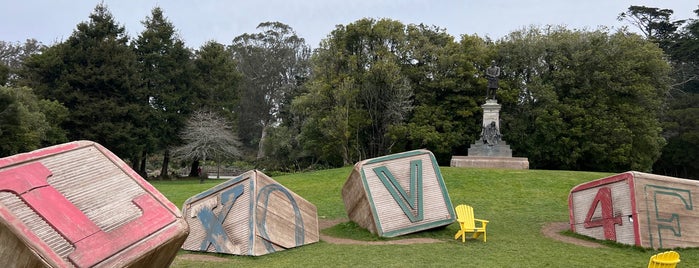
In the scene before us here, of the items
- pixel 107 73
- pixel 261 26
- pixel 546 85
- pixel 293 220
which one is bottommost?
pixel 293 220

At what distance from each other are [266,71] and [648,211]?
46.9 metres

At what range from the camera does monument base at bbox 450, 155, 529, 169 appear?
2234cm

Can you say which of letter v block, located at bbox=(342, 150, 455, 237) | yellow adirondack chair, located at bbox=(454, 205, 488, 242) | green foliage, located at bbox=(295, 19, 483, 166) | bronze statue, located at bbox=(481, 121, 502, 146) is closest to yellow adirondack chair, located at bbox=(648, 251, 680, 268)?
yellow adirondack chair, located at bbox=(454, 205, 488, 242)

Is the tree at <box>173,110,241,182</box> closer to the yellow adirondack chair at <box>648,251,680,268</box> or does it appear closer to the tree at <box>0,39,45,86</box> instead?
the tree at <box>0,39,45,86</box>

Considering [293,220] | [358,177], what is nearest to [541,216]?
[358,177]

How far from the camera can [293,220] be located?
30.1 feet

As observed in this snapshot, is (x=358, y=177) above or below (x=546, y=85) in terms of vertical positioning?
below

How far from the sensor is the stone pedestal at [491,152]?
889 inches

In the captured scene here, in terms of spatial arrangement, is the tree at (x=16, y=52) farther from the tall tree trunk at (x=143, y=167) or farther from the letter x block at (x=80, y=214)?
the letter x block at (x=80, y=214)

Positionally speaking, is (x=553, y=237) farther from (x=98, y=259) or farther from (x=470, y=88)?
(x=470, y=88)

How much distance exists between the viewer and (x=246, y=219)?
8.26 m

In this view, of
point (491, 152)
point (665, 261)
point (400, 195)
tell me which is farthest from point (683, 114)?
point (665, 261)

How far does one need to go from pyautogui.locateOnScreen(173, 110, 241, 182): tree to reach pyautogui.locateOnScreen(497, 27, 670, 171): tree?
19.1 meters

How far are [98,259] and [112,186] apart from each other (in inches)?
44.0
